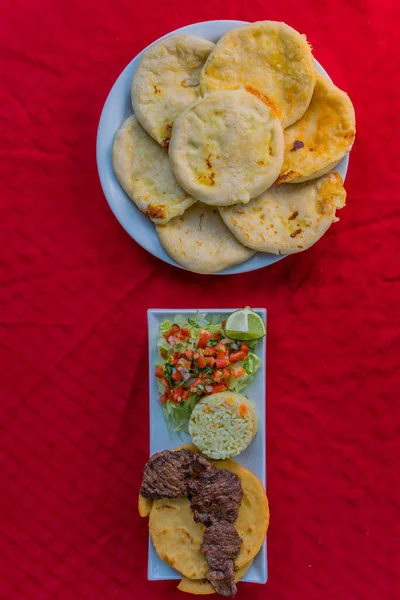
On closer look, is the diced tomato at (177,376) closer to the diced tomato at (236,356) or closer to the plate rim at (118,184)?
the diced tomato at (236,356)

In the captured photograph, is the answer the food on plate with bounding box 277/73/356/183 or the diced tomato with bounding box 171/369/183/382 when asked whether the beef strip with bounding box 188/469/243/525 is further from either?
the food on plate with bounding box 277/73/356/183

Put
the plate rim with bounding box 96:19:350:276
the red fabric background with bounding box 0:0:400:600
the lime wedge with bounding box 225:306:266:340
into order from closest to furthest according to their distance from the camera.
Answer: the lime wedge with bounding box 225:306:266:340, the plate rim with bounding box 96:19:350:276, the red fabric background with bounding box 0:0:400:600

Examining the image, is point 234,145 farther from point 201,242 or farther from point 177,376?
point 177,376

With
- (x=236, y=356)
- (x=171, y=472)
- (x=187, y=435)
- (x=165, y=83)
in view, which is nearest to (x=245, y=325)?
(x=236, y=356)

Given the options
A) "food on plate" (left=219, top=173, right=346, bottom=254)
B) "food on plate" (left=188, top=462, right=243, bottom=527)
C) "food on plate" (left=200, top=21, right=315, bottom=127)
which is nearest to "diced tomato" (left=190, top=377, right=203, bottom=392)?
"food on plate" (left=188, top=462, right=243, bottom=527)

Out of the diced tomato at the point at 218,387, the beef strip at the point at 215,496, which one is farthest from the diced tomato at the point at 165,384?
the beef strip at the point at 215,496

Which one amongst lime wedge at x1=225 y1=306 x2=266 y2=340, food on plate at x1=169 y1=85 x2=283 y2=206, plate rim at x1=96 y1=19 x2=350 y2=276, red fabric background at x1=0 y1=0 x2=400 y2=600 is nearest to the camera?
food on plate at x1=169 y1=85 x2=283 y2=206
